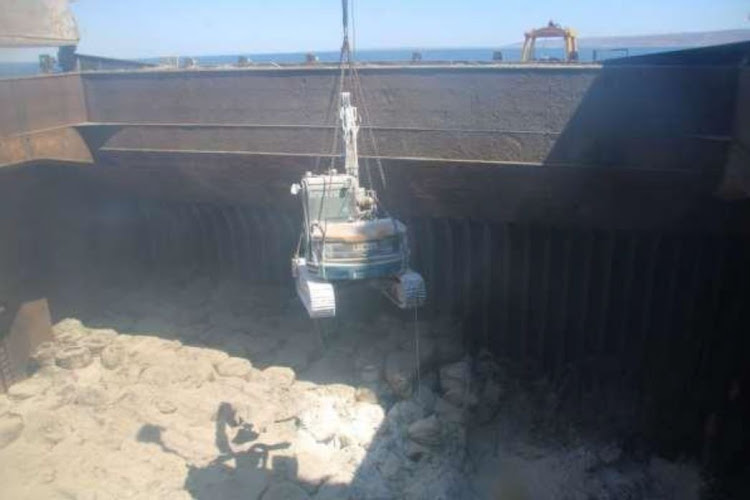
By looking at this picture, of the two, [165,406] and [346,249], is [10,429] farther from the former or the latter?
[346,249]

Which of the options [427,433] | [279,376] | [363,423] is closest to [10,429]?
[279,376]

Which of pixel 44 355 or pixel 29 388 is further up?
pixel 44 355

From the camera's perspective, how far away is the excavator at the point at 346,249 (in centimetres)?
835

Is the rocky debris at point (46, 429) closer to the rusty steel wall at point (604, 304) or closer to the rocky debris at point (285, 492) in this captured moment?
Result: the rocky debris at point (285, 492)

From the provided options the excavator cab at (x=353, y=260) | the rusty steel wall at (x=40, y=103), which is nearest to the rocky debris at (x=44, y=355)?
the rusty steel wall at (x=40, y=103)

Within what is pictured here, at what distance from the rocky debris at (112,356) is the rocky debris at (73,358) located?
1.12ft

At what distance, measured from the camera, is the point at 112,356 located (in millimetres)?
12289

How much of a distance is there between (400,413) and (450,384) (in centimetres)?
107

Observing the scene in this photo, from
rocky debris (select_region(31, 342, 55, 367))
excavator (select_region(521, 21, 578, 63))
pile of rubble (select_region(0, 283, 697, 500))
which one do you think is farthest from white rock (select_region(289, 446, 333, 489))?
excavator (select_region(521, 21, 578, 63))

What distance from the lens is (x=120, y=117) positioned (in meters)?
12.1

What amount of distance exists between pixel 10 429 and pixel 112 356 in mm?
2199

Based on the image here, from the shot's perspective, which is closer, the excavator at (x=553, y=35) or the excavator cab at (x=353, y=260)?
the excavator cab at (x=353, y=260)

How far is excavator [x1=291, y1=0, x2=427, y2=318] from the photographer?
8.35m

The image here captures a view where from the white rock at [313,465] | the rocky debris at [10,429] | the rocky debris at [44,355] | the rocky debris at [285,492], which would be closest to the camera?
the rocky debris at [285,492]
